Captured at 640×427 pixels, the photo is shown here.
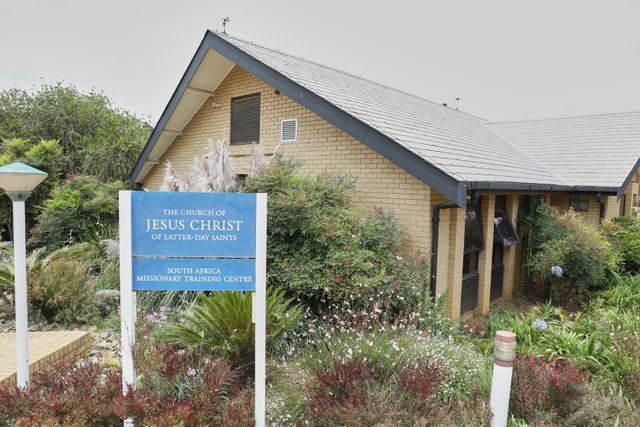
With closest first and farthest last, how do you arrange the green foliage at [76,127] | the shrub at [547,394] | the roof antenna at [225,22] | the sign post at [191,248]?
1. the sign post at [191,248]
2. the shrub at [547,394]
3. the roof antenna at [225,22]
4. the green foliage at [76,127]

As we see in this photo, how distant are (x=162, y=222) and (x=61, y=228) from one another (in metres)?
8.98

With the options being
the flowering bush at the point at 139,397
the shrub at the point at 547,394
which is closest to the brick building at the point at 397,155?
the shrub at the point at 547,394

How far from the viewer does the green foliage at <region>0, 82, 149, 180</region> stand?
15211 millimetres

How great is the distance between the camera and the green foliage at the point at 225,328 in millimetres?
4480

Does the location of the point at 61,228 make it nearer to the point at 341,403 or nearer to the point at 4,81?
the point at 341,403

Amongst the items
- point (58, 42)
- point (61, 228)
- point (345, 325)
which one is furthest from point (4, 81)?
point (345, 325)

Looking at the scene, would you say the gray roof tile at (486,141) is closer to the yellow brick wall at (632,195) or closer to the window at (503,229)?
the window at (503,229)

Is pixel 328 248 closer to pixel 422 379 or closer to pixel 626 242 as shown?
pixel 422 379

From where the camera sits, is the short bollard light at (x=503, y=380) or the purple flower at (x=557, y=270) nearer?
the short bollard light at (x=503, y=380)

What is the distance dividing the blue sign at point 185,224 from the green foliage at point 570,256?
23.5 feet

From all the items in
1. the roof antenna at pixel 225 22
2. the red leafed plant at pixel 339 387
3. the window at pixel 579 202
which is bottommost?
the red leafed plant at pixel 339 387

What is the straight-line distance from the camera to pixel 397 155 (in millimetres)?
6660

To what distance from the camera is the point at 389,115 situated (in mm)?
8523

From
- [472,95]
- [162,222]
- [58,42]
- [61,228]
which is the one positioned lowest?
[61,228]
